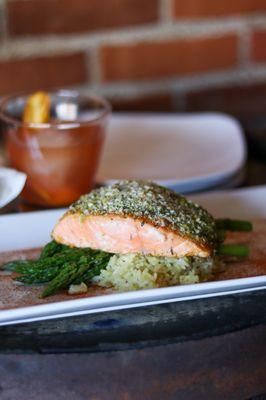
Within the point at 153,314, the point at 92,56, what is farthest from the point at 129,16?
the point at 153,314

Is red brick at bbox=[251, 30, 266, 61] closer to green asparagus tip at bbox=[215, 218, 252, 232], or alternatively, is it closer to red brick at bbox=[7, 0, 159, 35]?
red brick at bbox=[7, 0, 159, 35]

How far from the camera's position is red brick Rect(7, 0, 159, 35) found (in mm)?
1562

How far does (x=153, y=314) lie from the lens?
2.61ft

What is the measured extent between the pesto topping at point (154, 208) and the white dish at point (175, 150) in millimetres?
239

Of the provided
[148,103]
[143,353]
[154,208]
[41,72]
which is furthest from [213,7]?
[143,353]

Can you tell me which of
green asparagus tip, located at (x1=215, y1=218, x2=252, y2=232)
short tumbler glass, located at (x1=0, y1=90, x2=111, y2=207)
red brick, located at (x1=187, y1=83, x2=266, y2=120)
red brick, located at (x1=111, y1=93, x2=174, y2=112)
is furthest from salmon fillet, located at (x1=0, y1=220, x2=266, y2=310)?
red brick, located at (x1=111, y1=93, x2=174, y2=112)

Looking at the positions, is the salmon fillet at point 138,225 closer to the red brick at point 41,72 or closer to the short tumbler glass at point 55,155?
the short tumbler glass at point 55,155

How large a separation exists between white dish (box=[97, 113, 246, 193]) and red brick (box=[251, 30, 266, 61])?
0.41m

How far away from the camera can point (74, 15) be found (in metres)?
1.60

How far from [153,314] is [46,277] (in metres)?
0.16

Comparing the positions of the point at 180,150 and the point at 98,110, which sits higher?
the point at 98,110

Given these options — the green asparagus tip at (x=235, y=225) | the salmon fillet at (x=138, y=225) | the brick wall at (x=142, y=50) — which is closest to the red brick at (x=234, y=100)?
the brick wall at (x=142, y=50)

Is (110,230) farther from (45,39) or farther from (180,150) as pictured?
(45,39)

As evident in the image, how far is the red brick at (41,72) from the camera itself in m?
1.62
